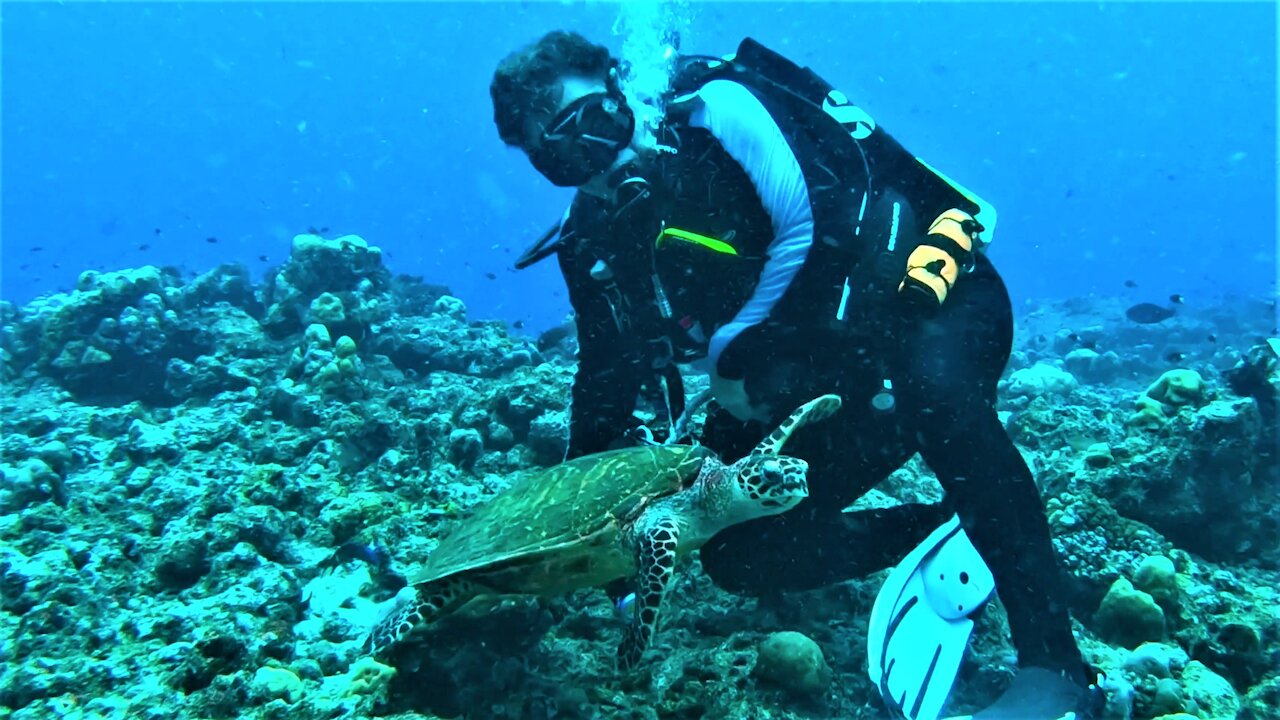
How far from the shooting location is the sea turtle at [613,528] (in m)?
2.68

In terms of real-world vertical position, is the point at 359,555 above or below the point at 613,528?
above

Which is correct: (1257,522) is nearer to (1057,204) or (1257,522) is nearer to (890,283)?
(890,283)

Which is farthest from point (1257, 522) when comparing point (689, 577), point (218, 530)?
point (218, 530)

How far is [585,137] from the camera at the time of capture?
321 cm

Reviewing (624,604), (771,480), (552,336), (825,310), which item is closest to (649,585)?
(771,480)

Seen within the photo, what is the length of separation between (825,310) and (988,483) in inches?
42.9

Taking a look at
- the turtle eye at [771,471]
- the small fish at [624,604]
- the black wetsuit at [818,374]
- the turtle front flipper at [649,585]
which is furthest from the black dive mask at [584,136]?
the small fish at [624,604]

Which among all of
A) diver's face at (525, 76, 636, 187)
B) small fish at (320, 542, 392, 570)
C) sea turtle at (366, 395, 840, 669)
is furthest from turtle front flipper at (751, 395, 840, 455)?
small fish at (320, 542, 392, 570)

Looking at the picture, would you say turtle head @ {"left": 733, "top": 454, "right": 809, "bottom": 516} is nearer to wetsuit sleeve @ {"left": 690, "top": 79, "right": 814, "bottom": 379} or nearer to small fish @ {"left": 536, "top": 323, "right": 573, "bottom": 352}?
wetsuit sleeve @ {"left": 690, "top": 79, "right": 814, "bottom": 379}

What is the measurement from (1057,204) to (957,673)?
123 meters

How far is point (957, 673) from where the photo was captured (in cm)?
306

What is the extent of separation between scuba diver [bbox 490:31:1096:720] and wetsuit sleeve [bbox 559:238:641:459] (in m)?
0.04

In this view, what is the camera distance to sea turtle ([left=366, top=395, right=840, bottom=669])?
2680mm

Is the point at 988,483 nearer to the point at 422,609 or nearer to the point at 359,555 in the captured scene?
the point at 422,609
